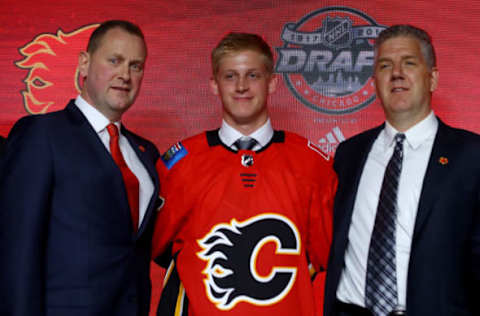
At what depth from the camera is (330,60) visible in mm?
2795

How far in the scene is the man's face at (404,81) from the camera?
5.62ft

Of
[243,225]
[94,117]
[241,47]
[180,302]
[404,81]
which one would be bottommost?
[180,302]

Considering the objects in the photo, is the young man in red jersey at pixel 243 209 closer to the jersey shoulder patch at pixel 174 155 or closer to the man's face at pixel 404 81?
the jersey shoulder patch at pixel 174 155

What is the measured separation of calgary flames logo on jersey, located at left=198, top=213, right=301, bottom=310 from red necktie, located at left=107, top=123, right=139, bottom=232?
0.84 ft

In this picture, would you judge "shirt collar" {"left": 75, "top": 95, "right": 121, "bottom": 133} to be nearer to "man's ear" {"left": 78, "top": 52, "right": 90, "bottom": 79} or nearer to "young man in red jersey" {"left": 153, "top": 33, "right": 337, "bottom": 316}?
"man's ear" {"left": 78, "top": 52, "right": 90, "bottom": 79}

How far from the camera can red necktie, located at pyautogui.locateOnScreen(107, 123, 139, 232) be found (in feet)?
5.28

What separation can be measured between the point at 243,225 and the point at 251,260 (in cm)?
12

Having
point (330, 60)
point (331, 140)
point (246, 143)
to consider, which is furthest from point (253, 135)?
point (330, 60)

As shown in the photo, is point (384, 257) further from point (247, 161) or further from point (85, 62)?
point (85, 62)

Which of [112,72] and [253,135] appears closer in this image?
[112,72]

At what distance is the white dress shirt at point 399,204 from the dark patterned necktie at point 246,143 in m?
0.41

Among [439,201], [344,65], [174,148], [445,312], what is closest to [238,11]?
[344,65]

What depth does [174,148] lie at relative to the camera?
6.31ft

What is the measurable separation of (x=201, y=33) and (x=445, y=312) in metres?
1.97
